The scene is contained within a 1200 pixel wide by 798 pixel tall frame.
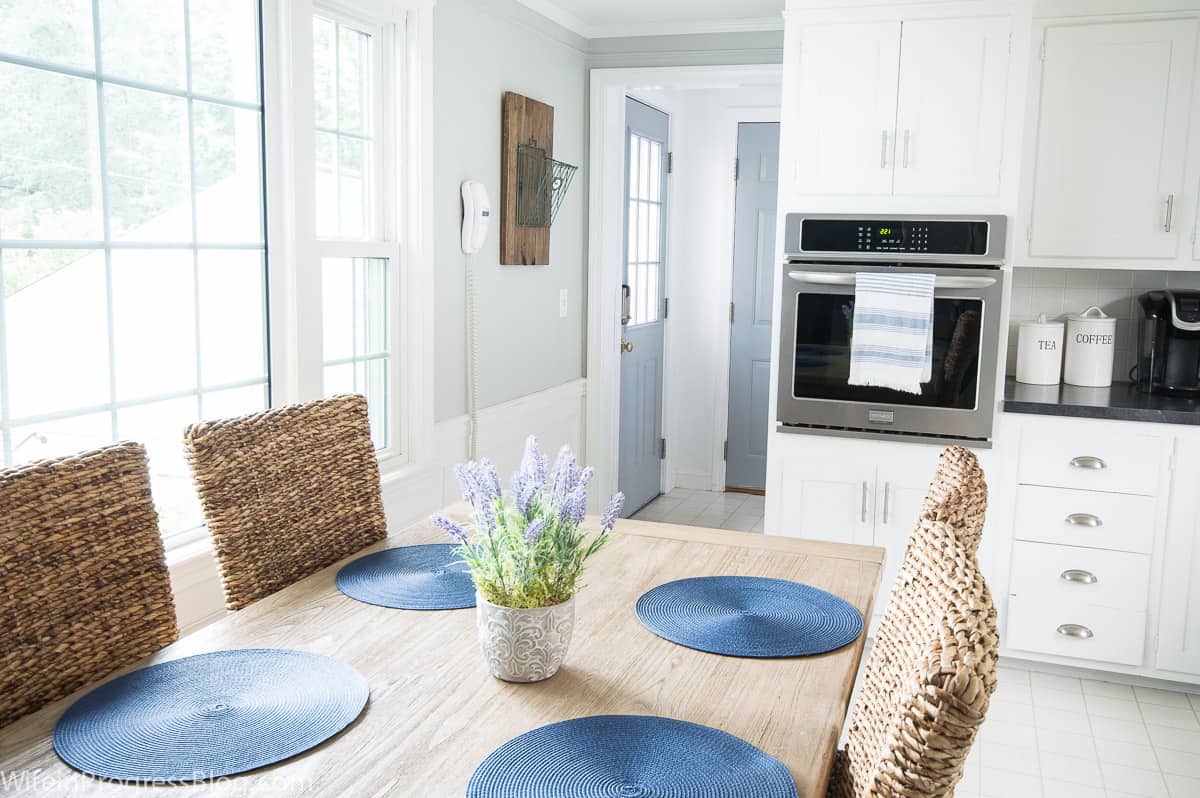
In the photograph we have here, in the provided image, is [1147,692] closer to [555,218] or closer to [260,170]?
[555,218]

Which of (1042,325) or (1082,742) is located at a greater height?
(1042,325)

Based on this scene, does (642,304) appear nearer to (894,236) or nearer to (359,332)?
(894,236)

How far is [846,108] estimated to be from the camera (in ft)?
10.6

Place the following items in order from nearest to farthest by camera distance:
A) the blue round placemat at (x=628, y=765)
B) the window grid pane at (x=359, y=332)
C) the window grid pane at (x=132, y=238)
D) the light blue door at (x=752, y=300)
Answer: the blue round placemat at (x=628, y=765) → the window grid pane at (x=132, y=238) → the window grid pane at (x=359, y=332) → the light blue door at (x=752, y=300)

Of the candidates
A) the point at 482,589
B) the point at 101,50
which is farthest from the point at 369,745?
the point at 101,50

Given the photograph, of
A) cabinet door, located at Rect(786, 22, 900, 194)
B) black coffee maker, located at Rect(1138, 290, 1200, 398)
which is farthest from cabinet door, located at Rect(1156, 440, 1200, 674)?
cabinet door, located at Rect(786, 22, 900, 194)

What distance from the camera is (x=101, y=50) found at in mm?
1997

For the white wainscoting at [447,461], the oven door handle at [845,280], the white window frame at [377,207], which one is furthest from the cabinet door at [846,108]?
the white wainscoting at [447,461]

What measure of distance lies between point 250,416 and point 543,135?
7.72ft

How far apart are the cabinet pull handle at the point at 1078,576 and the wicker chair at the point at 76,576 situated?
270cm

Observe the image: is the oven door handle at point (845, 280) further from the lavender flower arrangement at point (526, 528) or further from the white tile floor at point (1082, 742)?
the lavender flower arrangement at point (526, 528)

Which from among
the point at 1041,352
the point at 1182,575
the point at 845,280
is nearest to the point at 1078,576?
the point at 1182,575

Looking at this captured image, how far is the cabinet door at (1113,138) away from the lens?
10.4 feet

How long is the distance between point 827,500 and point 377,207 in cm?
174
